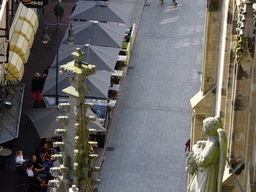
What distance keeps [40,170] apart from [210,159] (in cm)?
1687

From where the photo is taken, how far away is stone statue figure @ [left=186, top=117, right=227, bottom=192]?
14.0m

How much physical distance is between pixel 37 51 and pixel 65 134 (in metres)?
30.6

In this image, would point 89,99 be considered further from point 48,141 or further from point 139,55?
point 139,55

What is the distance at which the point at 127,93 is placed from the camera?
3981 centimetres

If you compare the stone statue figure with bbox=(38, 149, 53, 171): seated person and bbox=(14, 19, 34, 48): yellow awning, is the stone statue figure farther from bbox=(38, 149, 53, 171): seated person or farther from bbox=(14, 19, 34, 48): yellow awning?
bbox=(14, 19, 34, 48): yellow awning

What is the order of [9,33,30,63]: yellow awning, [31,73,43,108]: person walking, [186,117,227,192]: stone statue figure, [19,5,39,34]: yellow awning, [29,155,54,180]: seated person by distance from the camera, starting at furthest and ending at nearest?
[19,5,39,34]: yellow awning, [9,33,30,63]: yellow awning, [31,73,43,108]: person walking, [29,155,54,180]: seated person, [186,117,227,192]: stone statue figure

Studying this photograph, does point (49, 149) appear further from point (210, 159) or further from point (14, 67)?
point (210, 159)

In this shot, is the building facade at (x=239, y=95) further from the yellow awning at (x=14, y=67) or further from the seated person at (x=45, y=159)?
the yellow awning at (x=14, y=67)

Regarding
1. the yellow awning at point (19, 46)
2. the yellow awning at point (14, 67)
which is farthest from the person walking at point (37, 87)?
the yellow awning at point (19, 46)

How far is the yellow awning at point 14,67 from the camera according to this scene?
1395 inches

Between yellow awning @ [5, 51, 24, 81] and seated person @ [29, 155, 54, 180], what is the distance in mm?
6075

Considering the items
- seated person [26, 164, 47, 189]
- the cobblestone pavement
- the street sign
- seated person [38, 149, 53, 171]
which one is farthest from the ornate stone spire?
the street sign

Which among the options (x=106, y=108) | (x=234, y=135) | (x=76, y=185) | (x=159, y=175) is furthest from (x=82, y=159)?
(x=106, y=108)

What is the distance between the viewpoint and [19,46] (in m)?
38.4
